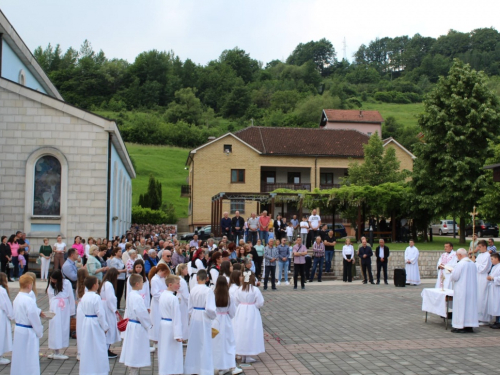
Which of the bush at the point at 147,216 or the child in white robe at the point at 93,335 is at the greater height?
the bush at the point at 147,216

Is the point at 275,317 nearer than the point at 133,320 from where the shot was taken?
No

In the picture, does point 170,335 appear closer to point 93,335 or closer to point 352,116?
point 93,335

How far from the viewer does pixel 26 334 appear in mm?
8133

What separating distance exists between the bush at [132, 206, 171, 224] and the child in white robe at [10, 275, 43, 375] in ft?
160

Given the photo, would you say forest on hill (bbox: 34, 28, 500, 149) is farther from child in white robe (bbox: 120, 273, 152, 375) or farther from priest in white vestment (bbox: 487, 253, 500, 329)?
child in white robe (bbox: 120, 273, 152, 375)

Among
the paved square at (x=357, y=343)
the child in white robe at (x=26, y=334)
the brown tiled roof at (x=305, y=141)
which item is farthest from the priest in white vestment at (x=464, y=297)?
the brown tiled roof at (x=305, y=141)

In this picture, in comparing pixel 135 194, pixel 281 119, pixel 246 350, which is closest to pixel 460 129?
pixel 246 350

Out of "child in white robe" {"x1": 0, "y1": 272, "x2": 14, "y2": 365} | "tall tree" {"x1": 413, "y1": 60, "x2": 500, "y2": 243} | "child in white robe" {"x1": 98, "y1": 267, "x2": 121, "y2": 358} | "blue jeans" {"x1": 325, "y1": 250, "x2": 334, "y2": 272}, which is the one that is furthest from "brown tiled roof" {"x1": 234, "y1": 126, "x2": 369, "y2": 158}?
"child in white robe" {"x1": 0, "y1": 272, "x2": 14, "y2": 365}

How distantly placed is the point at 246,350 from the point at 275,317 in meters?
4.53

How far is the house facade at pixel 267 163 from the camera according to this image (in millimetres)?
51969

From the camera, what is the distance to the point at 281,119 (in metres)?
106

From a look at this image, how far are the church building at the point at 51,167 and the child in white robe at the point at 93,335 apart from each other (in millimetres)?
14281

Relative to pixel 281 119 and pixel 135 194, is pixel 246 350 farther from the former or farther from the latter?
pixel 281 119

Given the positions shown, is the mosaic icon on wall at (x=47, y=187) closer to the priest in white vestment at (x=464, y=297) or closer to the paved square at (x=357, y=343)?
the paved square at (x=357, y=343)
